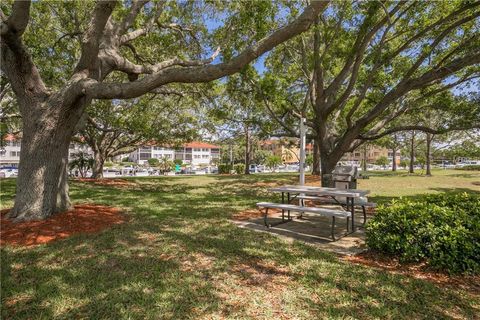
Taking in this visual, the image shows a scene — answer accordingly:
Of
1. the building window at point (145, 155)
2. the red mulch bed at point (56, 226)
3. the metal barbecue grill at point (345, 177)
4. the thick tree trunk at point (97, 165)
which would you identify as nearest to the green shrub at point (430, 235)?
the metal barbecue grill at point (345, 177)

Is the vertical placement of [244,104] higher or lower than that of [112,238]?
higher

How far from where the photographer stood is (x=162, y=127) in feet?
58.6

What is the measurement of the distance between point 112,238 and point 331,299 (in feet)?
13.3

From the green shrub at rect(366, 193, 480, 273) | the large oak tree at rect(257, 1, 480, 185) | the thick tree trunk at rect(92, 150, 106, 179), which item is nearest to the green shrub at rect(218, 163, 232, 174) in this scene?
the thick tree trunk at rect(92, 150, 106, 179)

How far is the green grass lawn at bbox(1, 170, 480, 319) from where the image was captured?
273 cm

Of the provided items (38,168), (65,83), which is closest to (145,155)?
(65,83)

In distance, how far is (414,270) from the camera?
382cm

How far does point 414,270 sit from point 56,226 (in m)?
6.70

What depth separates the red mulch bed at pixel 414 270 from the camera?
341 centimetres

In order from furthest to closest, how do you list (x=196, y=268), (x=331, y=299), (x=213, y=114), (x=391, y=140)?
(x=391, y=140) → (x=213, y=114) → (x=196, y=268) → (x=331, y=299)

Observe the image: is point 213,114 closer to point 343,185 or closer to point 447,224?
point 343,185

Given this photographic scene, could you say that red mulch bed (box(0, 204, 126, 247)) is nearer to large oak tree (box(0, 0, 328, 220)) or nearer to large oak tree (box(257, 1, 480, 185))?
large oak tree (box(0, 0, 328, 220))

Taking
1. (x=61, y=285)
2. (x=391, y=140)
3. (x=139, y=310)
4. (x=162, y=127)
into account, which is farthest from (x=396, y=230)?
(x=391, y=140)

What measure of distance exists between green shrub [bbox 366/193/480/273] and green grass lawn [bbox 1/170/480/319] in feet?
1.84
